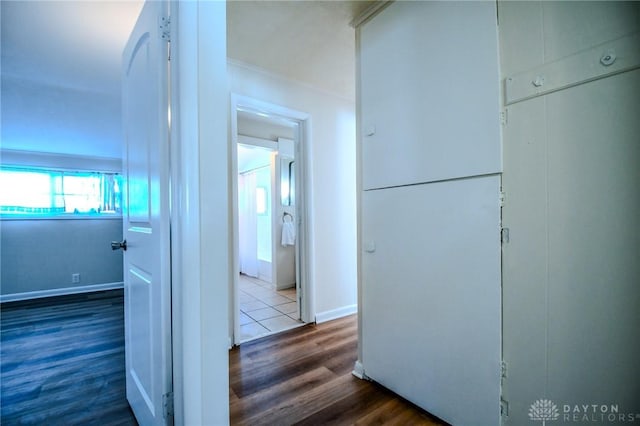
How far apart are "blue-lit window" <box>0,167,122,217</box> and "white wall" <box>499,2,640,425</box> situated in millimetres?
5484

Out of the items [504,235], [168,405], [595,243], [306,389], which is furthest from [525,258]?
[168,405]

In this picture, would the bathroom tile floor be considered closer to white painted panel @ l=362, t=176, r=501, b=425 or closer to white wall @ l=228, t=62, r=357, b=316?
white wall @ l=228, t=62, r=357, b=316

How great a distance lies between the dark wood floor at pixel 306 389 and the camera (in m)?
1.44

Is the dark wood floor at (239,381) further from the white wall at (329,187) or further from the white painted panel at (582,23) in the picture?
the white painted panel at (582,23)

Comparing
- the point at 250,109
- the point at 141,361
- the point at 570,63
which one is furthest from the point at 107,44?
the point at 570,63

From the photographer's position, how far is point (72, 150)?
415cm

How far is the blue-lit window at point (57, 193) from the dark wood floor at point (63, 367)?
1490 mm

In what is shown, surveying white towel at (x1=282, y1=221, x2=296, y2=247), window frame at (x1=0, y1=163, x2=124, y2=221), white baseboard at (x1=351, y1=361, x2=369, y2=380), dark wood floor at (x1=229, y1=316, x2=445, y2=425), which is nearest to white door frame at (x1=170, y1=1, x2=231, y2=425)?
dark wood floor at (x1=229, y1=316, x2=445, y2=425)

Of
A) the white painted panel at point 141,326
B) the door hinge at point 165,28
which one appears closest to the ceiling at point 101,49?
the door hinge at point 165,28

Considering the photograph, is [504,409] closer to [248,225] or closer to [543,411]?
[543,411]

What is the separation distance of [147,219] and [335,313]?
2204 millimetres

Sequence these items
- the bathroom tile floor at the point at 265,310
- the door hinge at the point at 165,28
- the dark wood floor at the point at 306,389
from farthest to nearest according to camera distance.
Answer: the bathroom tile floor at the point at 265,310 < the dark wood floor at the point at 306,389 < the door hinge at the point at 165,28

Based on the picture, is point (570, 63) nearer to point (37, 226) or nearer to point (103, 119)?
point (103, 119)

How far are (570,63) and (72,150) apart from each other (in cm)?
572
